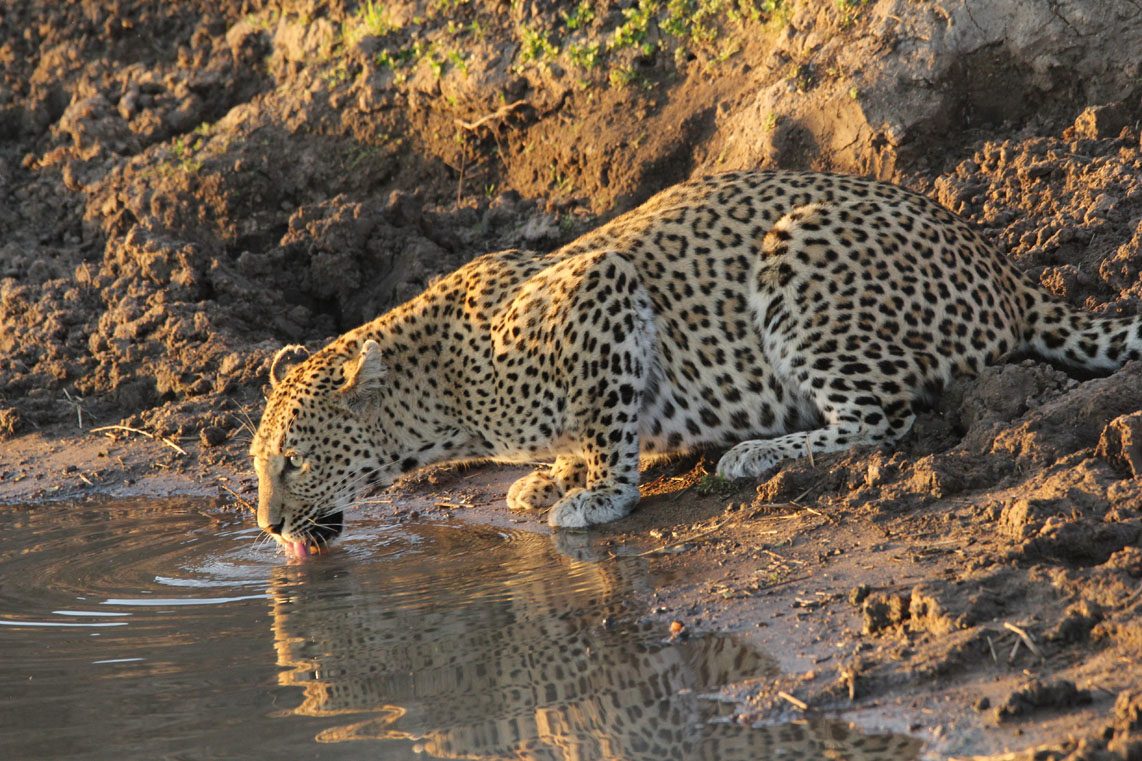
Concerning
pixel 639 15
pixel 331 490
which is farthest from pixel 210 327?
pixel 639 15

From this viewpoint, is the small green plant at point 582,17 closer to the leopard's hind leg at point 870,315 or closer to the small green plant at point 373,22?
the small green plant at point 373,22

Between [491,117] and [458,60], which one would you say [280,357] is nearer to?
[491,117]

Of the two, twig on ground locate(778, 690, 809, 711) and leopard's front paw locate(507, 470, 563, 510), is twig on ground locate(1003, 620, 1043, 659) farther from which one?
leopard's front paw locate(507, 470, 563, 510)

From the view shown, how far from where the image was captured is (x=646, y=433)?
721 centimetres

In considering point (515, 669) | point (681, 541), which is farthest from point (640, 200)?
point (515, 669)

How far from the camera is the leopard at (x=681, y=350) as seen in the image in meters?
6.54

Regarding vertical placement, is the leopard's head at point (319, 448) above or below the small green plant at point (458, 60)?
below

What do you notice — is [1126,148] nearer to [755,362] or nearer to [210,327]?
[755,362]

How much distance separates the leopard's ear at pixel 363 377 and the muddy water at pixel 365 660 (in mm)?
815

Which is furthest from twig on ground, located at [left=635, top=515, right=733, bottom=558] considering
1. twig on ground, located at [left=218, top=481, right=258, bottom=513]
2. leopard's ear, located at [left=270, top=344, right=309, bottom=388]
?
twig on ground, located at [left=218, top=481, right=258, bottom=513]

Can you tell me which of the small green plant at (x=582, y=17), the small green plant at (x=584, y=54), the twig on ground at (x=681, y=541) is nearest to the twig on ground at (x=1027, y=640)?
the twig on ground at (x=681, y=541)

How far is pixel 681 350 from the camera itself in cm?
700

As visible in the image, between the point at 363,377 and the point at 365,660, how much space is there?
2282 mm

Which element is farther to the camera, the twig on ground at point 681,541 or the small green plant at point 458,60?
the small green plant at point 458,60
